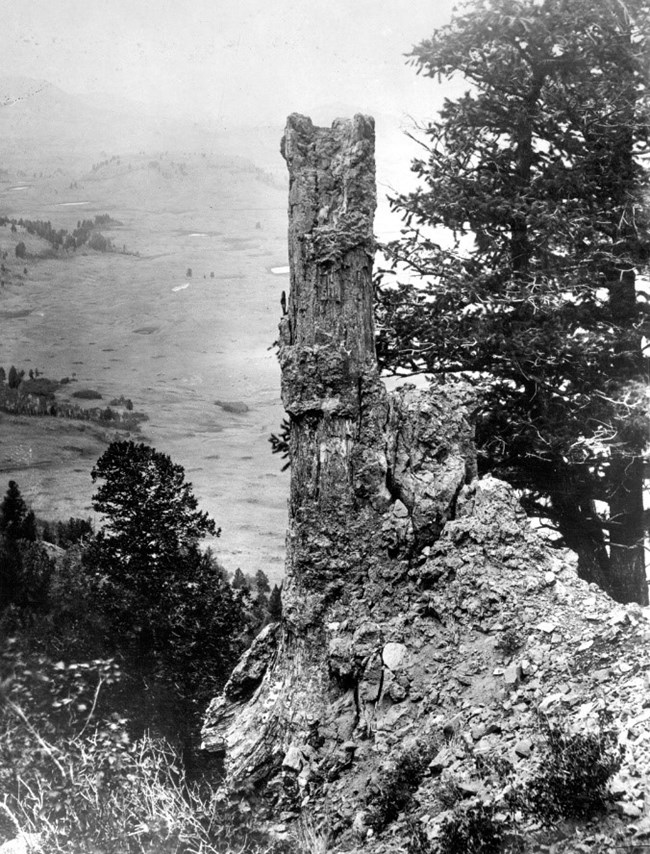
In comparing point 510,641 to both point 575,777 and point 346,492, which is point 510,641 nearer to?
point 575,777

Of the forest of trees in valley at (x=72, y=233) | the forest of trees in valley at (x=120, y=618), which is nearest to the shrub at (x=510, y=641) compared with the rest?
the forest of trees in valley at (x=120, y=618)

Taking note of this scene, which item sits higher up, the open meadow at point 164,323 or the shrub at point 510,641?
the open meadow at point 164,323

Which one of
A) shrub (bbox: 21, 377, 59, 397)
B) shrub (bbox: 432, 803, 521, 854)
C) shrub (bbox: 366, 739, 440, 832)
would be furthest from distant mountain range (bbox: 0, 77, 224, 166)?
shrub (bbox: 432, 803, 521, 854)

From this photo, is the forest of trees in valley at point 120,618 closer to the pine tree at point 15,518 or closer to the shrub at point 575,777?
the pine tree at point 15,518

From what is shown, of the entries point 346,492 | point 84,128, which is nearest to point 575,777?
point 346,492

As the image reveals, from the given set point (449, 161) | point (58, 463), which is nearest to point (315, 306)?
point (449, 161)

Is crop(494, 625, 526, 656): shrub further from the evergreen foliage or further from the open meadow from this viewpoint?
the open meadow
